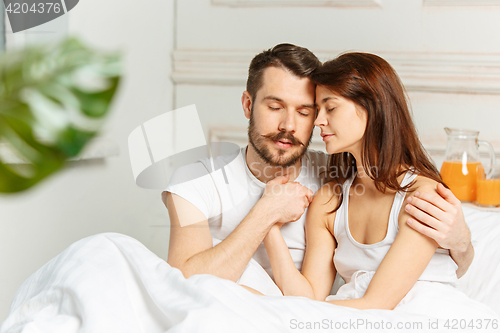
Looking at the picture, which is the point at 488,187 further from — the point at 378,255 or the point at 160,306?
the point at 160,306

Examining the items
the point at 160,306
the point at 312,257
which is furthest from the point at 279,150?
the point at 160,306

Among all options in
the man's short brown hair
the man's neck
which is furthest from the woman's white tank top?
the man's short brown hair

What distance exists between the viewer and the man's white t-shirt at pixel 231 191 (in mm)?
1153

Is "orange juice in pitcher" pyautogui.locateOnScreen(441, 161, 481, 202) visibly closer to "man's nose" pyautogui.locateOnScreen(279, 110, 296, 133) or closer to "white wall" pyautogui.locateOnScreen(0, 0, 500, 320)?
"white wall" pyautogui.locateOnScreen(0, 0, 500, 320)

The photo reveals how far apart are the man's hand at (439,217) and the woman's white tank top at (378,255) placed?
0.22 feet

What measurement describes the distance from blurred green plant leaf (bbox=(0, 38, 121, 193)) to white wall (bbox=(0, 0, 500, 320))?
1140 mm

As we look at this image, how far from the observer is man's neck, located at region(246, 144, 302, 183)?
1214 millimetres

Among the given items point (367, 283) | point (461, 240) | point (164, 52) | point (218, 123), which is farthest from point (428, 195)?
point (164, 52)

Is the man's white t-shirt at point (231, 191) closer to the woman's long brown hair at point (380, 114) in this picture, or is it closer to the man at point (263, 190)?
the man at point (263, 190)

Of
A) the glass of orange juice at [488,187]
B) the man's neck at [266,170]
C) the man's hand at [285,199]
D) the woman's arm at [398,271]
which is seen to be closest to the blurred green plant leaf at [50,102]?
the woman's arm at [398,271]

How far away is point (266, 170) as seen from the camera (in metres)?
1.22

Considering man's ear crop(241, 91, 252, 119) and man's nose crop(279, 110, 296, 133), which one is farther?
man's ear crop(241, 91, 252, 119)

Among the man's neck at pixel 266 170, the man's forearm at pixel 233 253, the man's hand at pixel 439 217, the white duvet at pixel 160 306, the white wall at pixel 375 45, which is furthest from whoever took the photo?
the white wall at pixel 375 45

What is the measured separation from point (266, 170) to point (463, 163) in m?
0.64
